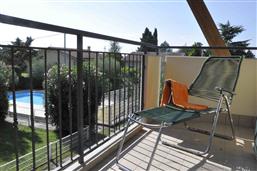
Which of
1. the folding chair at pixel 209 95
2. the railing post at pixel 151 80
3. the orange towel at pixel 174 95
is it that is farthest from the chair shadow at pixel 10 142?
the folding chair at pixel 209 95

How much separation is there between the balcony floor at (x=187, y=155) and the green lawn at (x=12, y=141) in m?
3.74

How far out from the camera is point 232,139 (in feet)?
8.51

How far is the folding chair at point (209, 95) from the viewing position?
2.12 meters

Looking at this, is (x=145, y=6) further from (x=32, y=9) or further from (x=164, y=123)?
(x=32, y=9)

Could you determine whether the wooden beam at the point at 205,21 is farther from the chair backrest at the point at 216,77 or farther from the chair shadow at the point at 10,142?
the chair shadow at the point at 10,142

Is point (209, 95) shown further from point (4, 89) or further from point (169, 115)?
point (4, 89)

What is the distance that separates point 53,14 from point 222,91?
38.1 feet

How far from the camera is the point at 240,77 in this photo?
132 inches

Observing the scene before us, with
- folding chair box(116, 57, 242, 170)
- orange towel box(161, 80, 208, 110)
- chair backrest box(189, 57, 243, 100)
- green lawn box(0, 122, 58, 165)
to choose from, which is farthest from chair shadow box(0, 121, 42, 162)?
chair backrest box(189, 57, 243, 100)

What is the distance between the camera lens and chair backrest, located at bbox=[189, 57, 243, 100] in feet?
8.55

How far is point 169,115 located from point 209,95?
89 cm

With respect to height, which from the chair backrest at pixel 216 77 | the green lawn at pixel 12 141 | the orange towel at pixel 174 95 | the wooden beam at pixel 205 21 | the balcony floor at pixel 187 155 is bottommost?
the green lawn at pixel 12 141

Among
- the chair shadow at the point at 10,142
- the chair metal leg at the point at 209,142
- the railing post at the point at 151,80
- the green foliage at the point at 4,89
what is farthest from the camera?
the green foliage at the point at 4,89

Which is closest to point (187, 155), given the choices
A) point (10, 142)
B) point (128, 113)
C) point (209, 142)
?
point (209, 142)
